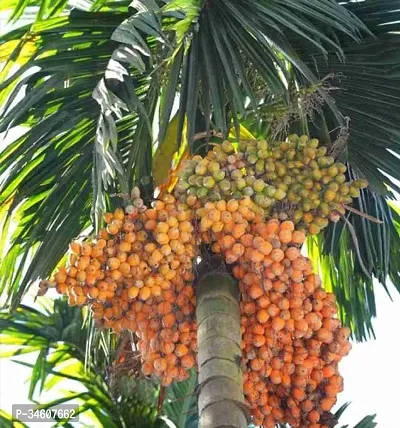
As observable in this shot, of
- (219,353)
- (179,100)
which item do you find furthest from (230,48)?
(219,353)

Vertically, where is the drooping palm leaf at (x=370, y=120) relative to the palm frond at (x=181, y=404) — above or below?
above

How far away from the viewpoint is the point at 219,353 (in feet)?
8.73

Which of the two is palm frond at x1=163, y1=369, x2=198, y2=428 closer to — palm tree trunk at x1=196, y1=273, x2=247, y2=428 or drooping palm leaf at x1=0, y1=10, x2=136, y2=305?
drooping palm leaf at x1=0, y1=10, x2=136, y2=305

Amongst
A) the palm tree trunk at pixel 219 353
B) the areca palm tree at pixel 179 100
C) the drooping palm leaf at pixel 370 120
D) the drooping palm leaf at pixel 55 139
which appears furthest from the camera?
the drooping palm leaf at pixel 370 120

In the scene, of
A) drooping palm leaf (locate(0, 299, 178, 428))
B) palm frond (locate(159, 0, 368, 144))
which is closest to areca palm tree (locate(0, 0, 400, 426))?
palm frond (locate(159, 0, 368, 144))

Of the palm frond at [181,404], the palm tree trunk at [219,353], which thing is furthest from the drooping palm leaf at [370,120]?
the palm frond at [181,404]

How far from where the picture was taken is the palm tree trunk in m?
2.51

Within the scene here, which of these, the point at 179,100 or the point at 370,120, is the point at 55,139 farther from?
the point at 370,120

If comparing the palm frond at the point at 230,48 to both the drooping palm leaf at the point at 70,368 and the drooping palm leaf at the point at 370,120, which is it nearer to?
the drooping palm leaf at the point at 370,120

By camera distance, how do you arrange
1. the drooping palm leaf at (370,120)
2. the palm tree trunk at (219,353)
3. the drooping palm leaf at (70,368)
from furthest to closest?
1. the drooping palm leaf at (70,368)
2. the drooping palm leaf at (370,120)
3. the palm tree trunk at (219,353)

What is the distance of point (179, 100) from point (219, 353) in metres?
0.92

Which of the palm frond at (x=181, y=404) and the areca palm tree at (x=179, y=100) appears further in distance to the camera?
the palm frond at (x=181, y=404)

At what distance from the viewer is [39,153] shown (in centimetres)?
342

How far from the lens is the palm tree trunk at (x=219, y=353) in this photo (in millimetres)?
2510
